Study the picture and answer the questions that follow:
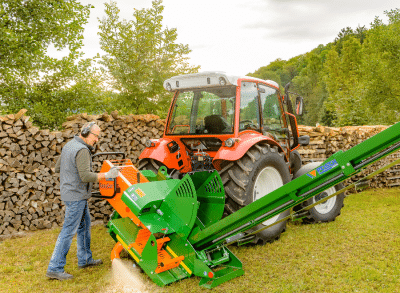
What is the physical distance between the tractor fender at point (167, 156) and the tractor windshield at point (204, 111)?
285 millimetres

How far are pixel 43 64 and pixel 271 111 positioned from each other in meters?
6.08

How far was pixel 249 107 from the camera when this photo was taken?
4848mm

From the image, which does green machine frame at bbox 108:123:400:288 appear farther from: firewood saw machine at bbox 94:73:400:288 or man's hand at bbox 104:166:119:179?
man's hand at bbox 104:166:119:179

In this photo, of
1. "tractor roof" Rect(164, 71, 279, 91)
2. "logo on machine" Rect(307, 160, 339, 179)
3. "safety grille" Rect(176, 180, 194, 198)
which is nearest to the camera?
"logo on machine" Rect(307, 160, 339, 179)

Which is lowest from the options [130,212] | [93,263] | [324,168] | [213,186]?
[93,263]

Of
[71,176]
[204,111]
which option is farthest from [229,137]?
[71,176]

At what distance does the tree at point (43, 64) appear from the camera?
7.91 meters

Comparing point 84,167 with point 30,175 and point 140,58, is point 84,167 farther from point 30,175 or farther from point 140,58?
point 140,58

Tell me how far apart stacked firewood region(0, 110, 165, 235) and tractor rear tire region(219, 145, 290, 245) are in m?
3.10

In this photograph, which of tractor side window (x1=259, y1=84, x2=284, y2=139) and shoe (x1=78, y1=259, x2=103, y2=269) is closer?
shoe (x1=78, y1=259, x2=103, y2=269)

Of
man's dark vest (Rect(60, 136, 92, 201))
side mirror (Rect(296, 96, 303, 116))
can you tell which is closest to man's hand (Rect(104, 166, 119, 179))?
man's dark vest (Rect(60, 136, 92, 201))

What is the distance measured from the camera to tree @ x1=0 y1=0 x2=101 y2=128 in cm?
791

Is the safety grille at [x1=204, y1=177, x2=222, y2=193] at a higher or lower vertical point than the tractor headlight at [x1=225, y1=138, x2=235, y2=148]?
lower

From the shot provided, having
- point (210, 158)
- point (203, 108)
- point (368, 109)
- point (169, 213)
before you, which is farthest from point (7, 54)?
point (368, 109)
